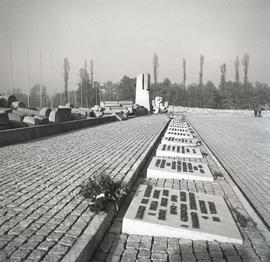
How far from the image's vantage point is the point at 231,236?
2945mm

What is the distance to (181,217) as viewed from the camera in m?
3.29

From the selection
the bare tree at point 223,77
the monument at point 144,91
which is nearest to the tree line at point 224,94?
the bare tree at point 223,77

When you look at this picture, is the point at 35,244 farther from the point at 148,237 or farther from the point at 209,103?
the point at 209,103

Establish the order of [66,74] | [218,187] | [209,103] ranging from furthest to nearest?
[209,103] < [66,74] < [218,187]

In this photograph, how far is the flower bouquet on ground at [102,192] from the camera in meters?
3.32

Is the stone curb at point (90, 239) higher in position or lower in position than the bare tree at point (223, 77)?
lower

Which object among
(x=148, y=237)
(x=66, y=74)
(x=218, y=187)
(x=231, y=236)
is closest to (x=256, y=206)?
(x=218, y=187)

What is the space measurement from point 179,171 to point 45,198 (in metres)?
2.83

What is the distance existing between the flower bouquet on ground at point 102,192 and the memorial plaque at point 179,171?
1.72 m

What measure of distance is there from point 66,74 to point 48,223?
167 feet

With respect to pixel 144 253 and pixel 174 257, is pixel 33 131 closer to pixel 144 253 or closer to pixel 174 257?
pixel 144 253

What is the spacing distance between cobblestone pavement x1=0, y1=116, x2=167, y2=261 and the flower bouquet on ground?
4.8 inches

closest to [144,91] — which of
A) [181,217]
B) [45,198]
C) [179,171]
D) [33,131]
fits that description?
[33,131]

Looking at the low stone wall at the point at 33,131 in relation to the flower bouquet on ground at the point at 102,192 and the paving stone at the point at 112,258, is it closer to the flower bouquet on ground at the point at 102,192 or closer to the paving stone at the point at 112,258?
the flower bouquet on ground at the point at 102,192
